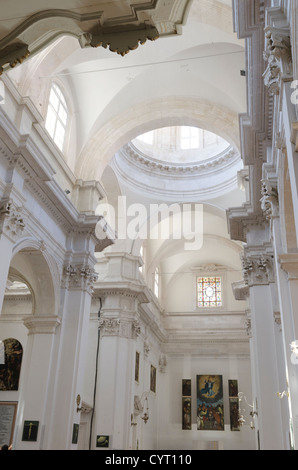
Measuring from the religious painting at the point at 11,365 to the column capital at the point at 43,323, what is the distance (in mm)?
6074

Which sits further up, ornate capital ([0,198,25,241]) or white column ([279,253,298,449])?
ornate capital ([0,198,25,241])

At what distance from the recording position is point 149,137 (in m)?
23.0

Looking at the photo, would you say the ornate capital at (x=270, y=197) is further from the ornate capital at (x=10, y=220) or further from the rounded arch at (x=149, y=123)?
the rounded arch at (x=149, y=123)

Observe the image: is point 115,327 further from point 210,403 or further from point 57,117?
point 210,403

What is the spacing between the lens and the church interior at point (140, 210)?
19.9ft

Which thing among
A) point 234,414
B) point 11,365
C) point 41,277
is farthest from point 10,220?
point 234,414

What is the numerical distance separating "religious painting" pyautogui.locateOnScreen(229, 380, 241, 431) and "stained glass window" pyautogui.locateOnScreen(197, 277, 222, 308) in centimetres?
462

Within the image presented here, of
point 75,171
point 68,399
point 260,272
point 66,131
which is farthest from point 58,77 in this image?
point 68,399

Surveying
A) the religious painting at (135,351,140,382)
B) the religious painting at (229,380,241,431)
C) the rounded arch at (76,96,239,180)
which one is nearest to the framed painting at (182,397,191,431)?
the religious painting at (229,380,241,431)

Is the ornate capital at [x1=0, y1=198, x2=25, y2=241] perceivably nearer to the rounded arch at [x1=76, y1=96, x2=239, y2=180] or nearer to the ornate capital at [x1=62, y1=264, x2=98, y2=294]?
the ornate capital at [x1=62, y1=264, x2=98, y2=294]

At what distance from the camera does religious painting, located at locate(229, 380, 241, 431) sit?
23570mm

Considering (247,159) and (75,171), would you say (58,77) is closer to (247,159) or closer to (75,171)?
(75,171)

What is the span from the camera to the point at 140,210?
20.4 metres

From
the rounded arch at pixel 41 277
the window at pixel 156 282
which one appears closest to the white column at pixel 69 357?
the rounded arch at pixel 41 277
